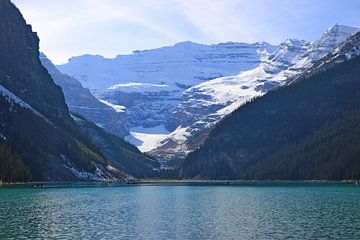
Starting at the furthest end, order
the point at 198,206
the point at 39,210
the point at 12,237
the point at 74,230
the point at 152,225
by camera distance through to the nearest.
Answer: the point at 198,206, the point at 39,210, the point at 152,225, the point at 74,230, the point at 12,237

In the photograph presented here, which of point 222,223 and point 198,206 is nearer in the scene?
point 222,223

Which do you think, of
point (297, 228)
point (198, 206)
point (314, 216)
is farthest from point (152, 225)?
point (198, 206)

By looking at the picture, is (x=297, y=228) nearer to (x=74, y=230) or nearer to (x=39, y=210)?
(x=74, y=230)

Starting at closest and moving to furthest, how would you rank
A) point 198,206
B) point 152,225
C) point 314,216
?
1. point 152,225
2. point 314,216
3. point 198,206

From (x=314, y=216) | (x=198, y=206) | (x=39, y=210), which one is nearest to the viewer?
(x=314, y=216)

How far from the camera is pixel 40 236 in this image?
8456 cm

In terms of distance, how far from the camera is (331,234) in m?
85.8

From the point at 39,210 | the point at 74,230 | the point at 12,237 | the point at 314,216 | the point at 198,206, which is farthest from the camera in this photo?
the point at 198,206

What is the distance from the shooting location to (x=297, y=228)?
9288cm

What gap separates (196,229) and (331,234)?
64.9 ft

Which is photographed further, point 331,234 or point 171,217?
Answer: point 171,217

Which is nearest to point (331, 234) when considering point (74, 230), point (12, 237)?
point (74, 230)

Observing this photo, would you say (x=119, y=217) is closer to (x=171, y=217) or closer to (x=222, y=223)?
(x=171, y=217)

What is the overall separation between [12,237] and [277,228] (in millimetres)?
38114
